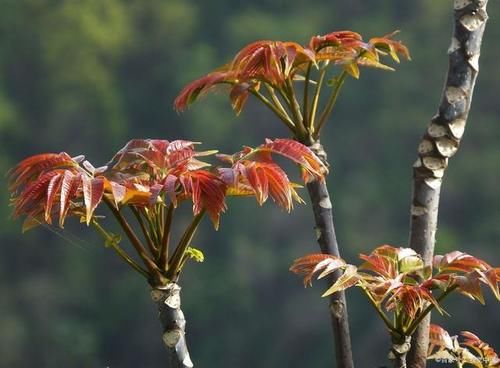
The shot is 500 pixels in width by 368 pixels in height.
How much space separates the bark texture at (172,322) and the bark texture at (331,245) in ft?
0.58

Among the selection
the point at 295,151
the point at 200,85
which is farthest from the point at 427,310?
the point at 200,85

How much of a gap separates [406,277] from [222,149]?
8.92 m

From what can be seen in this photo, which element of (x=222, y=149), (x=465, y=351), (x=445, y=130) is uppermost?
(x=445, y=130)

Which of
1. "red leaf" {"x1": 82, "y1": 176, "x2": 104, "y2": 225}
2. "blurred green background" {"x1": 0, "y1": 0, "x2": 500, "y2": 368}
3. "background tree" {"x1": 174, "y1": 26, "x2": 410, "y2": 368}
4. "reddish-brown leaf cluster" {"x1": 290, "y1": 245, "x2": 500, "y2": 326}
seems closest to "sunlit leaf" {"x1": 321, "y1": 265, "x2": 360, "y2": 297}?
"reddish-brown leaf cluster" {"x1": 290, "y1": 245, "x2": 500, "y2": 326}

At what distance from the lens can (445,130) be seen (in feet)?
3.36

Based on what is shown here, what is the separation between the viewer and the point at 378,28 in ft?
33.0

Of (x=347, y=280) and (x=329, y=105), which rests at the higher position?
(x=329, y=105)

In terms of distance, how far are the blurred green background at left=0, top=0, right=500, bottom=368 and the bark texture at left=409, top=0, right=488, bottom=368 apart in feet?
23.4

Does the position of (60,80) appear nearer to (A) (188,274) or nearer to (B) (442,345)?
(A) (188,274)

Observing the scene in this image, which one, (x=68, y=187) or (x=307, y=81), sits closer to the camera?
(x=68, y=187)

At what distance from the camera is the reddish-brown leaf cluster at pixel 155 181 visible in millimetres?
827

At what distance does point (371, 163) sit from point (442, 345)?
887cm

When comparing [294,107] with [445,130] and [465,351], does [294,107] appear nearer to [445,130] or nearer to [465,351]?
[445,130]

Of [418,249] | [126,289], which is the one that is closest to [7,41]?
[126,289]
